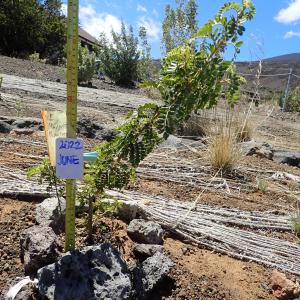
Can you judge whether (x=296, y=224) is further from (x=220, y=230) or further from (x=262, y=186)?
(x=262, y=186)

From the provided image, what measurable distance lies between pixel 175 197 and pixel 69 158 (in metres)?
1.81

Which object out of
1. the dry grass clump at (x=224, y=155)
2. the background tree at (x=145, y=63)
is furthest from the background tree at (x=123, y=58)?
the dry grass clump at (x=224, y=155)

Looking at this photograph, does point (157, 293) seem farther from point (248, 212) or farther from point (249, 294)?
point (248, 212)

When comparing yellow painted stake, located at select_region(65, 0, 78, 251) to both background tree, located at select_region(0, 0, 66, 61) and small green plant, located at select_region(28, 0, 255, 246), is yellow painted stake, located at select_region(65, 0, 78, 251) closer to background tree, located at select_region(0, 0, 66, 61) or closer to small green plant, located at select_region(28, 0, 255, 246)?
small green plant, located at select_region(28, 0, 255, 246)

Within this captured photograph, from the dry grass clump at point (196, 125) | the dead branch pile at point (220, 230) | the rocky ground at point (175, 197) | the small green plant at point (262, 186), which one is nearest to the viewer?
the rocky ground at point (175, 197)

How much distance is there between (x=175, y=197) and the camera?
3.70 m

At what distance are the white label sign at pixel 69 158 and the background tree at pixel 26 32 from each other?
61.9 feet

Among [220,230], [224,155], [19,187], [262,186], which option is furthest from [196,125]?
[19,187]

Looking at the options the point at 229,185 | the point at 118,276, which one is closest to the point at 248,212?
the point at 229,185

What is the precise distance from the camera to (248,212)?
359cm

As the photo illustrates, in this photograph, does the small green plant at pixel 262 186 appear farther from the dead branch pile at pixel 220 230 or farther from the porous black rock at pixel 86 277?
the porous black rock at pixel 86 277

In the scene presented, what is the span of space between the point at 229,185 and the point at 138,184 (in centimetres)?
99

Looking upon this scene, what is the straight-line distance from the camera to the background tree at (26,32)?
827 inches

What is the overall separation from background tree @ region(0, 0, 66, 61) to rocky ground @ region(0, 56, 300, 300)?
14.1m
